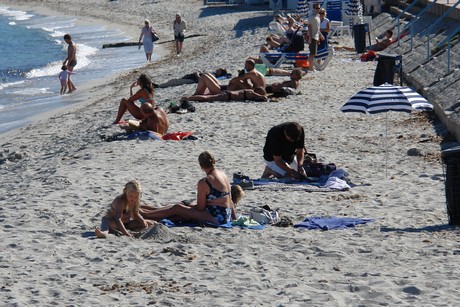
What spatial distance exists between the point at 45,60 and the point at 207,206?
25.7 metres

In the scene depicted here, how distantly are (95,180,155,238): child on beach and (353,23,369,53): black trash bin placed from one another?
15.1 m

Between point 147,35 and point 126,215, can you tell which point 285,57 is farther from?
point 126,215

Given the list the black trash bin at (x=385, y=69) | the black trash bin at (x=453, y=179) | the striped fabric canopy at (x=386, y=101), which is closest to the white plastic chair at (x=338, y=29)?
the black trash bin at (x=385, y=69)

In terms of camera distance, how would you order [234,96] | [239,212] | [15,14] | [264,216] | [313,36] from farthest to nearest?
[15,14] → [313,36] → [234,96] → [239,212] → [264,216]

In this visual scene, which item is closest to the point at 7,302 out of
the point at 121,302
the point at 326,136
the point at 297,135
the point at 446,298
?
the point at 121,302

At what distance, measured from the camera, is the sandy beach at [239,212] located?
7.40 m

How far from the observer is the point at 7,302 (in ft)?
23.2

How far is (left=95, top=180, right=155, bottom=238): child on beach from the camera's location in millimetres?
9031

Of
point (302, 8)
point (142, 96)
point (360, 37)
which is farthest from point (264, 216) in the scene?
point (302, 8)

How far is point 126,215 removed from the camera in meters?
9.23

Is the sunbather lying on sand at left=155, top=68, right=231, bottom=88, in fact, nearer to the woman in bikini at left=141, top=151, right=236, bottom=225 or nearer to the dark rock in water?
the dark rock in water

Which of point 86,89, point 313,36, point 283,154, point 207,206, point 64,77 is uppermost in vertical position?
point 313,36

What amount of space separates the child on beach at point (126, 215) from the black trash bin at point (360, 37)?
15.1 metres

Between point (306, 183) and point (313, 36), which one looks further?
point (313, 36)
